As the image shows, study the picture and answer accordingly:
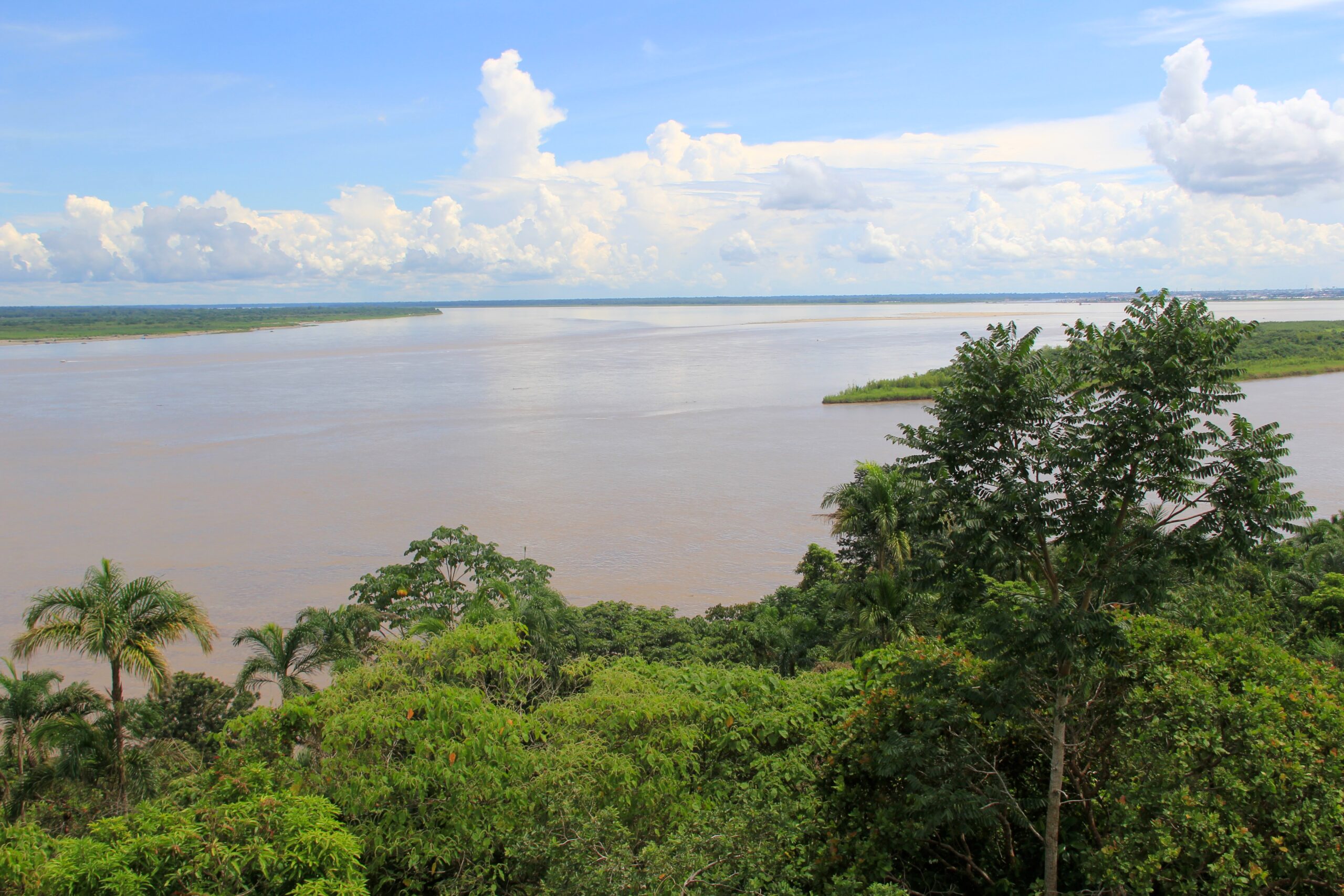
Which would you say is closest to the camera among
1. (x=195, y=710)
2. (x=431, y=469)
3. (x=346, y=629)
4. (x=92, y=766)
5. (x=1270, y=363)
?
(x=92, y=766)

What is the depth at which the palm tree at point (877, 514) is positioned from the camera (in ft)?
52.5

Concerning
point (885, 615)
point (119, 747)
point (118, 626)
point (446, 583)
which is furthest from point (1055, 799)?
point (446, 583)

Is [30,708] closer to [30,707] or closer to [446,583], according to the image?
[30,707]

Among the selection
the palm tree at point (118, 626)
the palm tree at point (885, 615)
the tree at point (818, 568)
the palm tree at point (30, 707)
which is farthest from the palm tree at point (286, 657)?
the tree at point (818, 568)

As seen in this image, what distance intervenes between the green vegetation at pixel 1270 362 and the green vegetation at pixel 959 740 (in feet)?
104

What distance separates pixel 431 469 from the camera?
35.3 m

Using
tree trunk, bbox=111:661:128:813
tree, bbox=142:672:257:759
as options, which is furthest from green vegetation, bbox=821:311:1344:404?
tree trunk, bbox=111:661:128:813

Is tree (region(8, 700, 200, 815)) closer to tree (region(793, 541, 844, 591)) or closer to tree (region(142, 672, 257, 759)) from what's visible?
tree (region(142, 672, 257, 759))

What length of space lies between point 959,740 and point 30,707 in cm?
1241

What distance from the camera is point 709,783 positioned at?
8.66 m

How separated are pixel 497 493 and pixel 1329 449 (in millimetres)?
31644

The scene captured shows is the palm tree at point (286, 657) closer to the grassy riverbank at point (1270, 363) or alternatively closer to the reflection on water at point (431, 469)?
the reflection on water at point (431, 469)

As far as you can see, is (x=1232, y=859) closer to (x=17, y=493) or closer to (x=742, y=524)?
(x=742, y=524)

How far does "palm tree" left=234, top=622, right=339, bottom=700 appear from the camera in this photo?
14.3m
